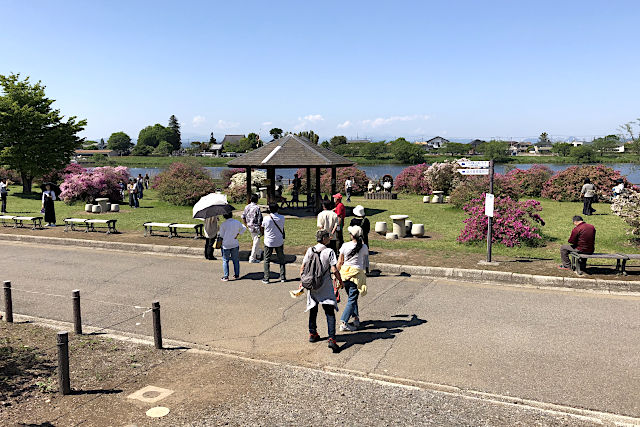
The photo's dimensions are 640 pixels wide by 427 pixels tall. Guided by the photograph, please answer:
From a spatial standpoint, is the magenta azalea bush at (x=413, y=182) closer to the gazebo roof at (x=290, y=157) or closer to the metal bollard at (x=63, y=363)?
the gazebo roof at (x=290, y=157)

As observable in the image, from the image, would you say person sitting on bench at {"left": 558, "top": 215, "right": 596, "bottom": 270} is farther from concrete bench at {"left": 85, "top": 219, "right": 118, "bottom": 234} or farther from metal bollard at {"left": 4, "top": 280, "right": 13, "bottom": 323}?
concrete bench at {"left": 85, "top": 219, "right": 118, "bottom": 234}

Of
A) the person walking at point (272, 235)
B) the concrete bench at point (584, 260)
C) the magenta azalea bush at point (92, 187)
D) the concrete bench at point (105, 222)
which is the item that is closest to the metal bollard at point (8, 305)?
the person walking at point (272, 235)

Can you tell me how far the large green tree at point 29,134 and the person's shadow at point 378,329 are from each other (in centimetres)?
3287

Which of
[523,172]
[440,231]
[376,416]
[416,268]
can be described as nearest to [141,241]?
[416,268]

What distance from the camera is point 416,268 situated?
11.6 metres

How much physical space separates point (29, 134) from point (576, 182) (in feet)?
115

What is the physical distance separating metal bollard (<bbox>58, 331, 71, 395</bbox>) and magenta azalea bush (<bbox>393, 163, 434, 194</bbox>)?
97.8 feet

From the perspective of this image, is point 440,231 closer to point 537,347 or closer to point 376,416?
point 537,347

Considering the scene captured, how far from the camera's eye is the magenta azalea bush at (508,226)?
14328 mm

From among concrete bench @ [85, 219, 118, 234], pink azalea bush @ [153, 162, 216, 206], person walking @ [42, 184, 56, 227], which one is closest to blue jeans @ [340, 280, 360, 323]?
concrete bench @ [85, 219, 118, 234]

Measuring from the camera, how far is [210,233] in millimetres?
12867

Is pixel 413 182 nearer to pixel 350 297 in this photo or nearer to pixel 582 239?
pixel 582 239

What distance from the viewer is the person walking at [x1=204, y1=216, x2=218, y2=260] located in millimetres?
12667

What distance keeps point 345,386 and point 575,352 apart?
→ 328 centimetres
